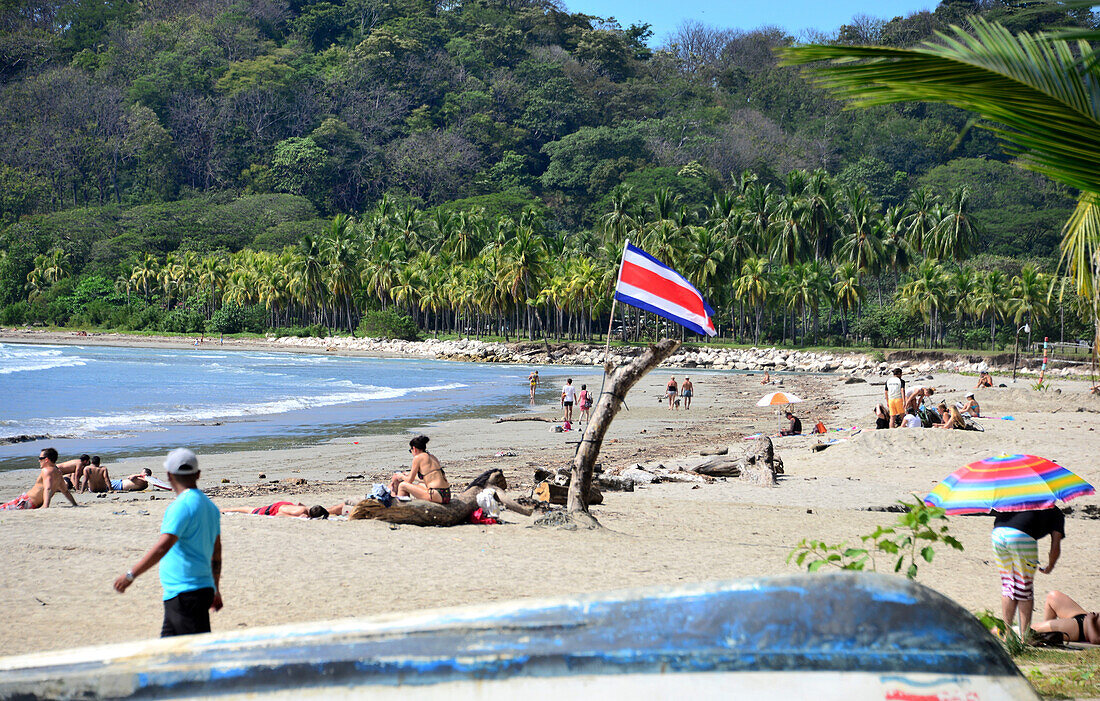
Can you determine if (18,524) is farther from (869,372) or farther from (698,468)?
(869,372)

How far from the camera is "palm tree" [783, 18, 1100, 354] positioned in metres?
3.07

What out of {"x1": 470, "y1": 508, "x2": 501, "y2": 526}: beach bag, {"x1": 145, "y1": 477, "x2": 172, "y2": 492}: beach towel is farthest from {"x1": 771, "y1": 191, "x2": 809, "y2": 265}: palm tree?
{"x1": 470, "y1": 508, "x2": 501, "y2": 526}: beach bag

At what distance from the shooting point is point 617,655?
192 centimetres

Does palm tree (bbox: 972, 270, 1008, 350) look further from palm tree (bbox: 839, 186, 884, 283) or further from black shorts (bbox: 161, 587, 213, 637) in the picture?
Answer: black shorts (bbox: 161, 587, 213, 637)

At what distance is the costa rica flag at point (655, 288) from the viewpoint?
9305mm

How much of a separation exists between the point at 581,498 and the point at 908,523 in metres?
5.32

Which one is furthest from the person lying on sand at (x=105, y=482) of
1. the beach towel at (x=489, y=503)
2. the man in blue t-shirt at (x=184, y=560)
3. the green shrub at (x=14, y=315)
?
the green shrub at (x=14, y=315)

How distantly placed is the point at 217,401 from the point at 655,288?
917 inches

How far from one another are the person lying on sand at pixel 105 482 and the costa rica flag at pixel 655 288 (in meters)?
8.11

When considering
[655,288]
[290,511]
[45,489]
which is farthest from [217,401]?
[655,288]

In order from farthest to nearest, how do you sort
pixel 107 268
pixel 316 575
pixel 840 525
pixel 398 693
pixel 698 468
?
pixel 107 268
pixel 698 468
pixel 840 525
pixel 316 575
pixel 398 693

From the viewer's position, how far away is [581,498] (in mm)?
9469

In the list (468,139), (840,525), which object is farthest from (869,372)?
(468,139)

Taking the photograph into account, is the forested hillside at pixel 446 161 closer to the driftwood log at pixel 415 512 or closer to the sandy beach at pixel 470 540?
the sandy beach at pixel 470 540
